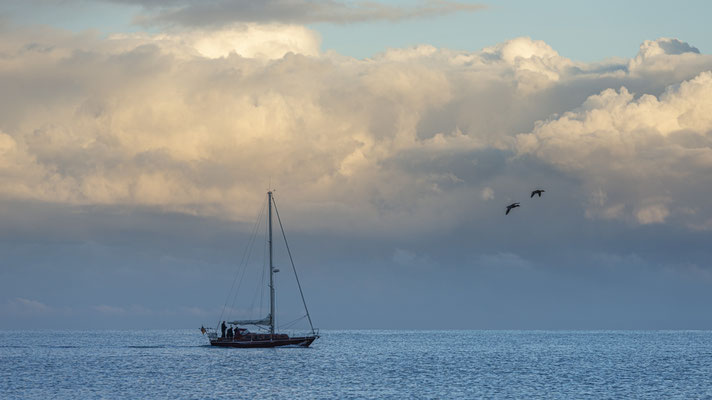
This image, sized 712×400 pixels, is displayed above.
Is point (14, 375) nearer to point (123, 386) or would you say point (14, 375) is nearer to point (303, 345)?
point (123, 386)

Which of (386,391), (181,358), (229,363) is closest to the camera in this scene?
(386,391)

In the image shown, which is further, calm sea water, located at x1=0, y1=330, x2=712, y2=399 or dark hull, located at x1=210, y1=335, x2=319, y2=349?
dark hull, located at x1=210, y1=335, x2=319, y2=349

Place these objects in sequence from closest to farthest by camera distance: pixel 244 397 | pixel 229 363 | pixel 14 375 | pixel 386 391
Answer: pixel 244 397
pixel 386 391
pixel 14 375
pixel 229 363

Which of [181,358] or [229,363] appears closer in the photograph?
[229,363]

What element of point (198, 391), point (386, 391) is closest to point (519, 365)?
point (386, 391)

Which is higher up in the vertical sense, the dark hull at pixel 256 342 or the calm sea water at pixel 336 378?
the dark hull at pixel 256 342

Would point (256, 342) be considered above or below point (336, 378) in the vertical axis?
above

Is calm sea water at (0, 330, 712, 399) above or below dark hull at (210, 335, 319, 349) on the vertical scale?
below

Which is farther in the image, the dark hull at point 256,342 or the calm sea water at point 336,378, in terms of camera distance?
the dark hull at point 256,342

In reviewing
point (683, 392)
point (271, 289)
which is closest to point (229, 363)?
point (271, 289)

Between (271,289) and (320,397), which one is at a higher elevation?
(271,289)

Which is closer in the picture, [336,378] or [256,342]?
[336,378]

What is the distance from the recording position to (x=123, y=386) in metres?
106

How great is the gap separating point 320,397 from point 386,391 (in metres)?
9.42
